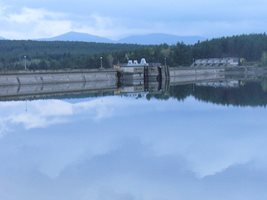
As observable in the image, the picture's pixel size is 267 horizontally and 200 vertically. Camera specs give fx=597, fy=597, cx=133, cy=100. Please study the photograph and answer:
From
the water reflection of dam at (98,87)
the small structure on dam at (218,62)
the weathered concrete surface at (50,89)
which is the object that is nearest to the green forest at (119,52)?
the small structure on dam at (218,62)

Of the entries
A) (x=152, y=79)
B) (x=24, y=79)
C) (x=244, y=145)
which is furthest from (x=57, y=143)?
(x=152, y=79)

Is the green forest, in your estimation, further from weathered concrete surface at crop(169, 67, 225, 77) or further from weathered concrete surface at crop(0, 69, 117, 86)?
weathered concrete surface at crop(0, 69, 117, 86)

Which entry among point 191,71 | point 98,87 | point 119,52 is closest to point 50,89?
point 98,87

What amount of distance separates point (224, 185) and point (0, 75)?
46.5 m

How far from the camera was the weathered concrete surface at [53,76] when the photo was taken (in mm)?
58094

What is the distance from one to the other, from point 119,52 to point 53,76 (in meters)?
48.4

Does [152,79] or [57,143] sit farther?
[152,79]

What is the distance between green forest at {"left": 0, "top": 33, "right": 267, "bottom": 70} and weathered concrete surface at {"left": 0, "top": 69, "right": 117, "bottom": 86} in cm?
3077

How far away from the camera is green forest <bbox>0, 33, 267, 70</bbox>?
105m

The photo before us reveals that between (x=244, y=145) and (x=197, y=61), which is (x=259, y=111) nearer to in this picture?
(x=244, y=145)

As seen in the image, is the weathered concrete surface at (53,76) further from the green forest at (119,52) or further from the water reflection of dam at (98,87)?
the green forest at (119,52)

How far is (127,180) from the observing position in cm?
1255

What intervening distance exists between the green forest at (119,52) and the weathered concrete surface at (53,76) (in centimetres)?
3077

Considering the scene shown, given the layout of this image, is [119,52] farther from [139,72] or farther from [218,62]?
[139,72]
